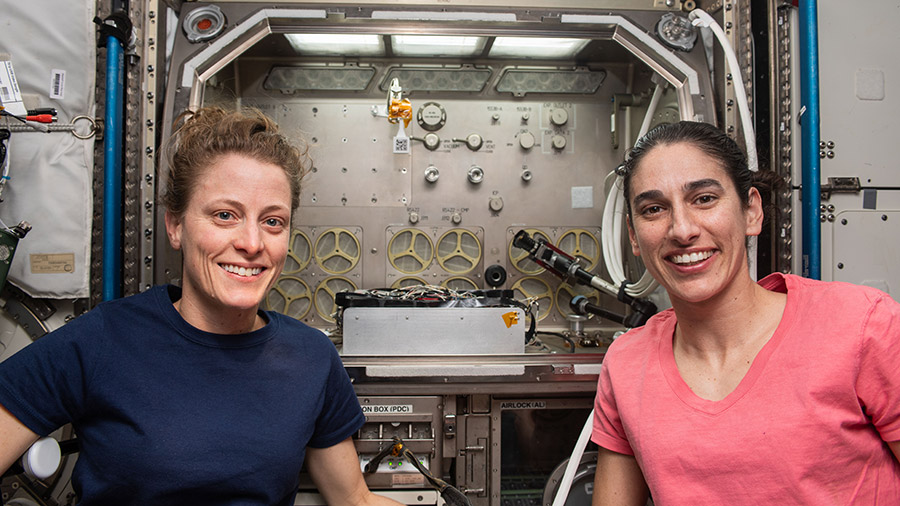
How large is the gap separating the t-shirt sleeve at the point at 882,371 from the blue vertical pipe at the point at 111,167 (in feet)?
9.10

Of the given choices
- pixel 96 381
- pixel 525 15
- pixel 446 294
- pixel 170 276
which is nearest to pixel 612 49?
pixel 525 15

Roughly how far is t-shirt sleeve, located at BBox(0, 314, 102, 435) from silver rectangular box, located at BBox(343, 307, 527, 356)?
1176 mm

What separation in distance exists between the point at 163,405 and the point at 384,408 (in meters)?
1.10

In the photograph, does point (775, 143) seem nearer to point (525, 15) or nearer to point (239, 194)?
point (525, 15)

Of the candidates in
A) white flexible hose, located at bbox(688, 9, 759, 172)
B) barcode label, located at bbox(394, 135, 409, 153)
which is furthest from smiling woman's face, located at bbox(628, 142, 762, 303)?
barcode label, located at bbox(394, 135, 409, 153)

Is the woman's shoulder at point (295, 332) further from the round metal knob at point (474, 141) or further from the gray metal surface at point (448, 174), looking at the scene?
the round metal knob at point (474, 141)

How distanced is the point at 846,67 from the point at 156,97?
3386mm

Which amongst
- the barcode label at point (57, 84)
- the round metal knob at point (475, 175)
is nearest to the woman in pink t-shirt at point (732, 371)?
the round metal knob at point (475, 175)

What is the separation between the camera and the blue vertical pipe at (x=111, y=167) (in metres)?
2.22

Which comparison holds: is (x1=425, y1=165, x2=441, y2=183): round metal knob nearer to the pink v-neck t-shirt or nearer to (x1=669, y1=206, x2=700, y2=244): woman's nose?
(x1=669, y1=206, x2=700, y2=244): woman's nose

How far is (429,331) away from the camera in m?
2.40

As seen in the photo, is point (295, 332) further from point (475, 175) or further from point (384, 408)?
point (475, 175)

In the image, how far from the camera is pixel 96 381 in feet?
4.33

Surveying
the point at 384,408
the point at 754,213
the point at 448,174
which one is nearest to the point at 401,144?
the point at 448,174
